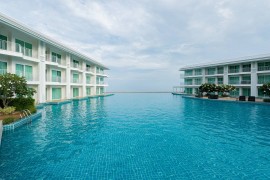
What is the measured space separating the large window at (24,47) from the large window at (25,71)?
1615mm

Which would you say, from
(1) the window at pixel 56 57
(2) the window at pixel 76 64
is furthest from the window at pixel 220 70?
(1) the window at pixel 56 57

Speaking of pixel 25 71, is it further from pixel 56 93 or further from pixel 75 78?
pixel 75 78

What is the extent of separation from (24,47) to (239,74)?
40992 millimetres

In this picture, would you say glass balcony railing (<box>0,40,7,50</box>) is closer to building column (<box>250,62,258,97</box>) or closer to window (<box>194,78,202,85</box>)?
building column (<box>250,62,258,97</box>)

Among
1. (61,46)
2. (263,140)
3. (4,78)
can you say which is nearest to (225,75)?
(263,140)

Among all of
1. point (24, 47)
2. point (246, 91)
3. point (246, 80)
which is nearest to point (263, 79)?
point (246, 80)

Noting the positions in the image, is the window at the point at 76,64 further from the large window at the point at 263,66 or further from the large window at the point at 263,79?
the large window at the point at 263,79

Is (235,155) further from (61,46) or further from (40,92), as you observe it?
(61,46)

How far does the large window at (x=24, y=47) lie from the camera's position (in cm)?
1745

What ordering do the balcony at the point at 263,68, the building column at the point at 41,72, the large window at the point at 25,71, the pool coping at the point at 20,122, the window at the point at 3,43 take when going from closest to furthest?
1. the pool coping at the point at 20,122
2. the window at the point at 3,43
3. the large window at the point at 25,71
4. the building column at the point at 41,72
5. the balcony at the point at 263,68

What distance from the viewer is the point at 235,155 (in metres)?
6.41

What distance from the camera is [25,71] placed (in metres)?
19.2

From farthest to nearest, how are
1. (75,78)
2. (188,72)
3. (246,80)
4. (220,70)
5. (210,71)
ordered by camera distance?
(188,72), (210,71), (220,70), (246,80), (75,78)

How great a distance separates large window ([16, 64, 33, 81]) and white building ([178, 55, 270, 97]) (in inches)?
1545
